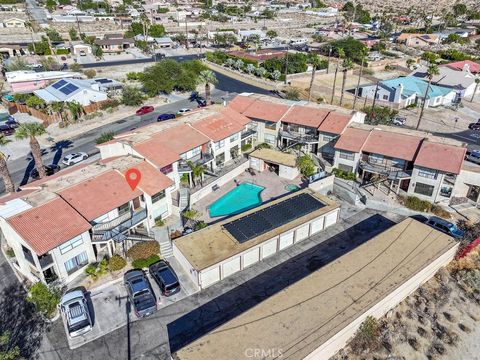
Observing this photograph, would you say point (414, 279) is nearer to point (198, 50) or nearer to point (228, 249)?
point (228, 249)

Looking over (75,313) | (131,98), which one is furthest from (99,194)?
(131,98)

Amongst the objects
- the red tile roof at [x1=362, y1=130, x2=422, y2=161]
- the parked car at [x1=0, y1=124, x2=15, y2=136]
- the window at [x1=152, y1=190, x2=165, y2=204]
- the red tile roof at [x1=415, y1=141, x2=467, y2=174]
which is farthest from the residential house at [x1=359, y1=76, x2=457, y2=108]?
the parked car at [x1=0, y1=124, x2=15, y2=136]

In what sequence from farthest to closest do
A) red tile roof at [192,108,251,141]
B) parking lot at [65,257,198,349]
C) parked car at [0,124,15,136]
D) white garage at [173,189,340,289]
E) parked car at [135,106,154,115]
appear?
parked car at [135,106,154,115]
parked car at [0,124,15,136]
red tile roof at [192,108,251,141]
white garage at [173,189,340,289]
parking lot at [65,257,198,349]

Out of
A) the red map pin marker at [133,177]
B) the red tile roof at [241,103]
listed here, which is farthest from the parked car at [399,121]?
the red map pin marker at [133,177]

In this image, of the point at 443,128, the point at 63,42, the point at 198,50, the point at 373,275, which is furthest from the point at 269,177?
the point at 63,42

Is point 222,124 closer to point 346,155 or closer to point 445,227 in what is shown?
point 346,155

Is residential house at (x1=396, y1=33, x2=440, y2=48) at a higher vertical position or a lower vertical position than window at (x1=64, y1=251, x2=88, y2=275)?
higher

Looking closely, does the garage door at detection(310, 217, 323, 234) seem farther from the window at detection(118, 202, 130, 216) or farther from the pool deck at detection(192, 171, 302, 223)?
the window at detection(118, 202, 130, 216)
